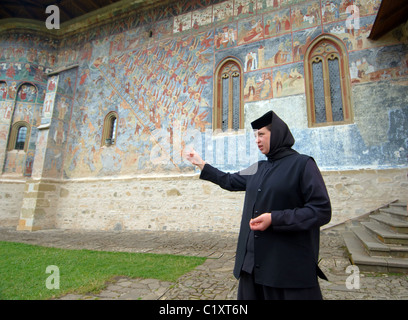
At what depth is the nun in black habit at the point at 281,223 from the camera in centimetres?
154

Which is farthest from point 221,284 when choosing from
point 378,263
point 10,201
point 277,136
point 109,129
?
point 10,201

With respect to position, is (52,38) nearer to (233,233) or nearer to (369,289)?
(233,233)

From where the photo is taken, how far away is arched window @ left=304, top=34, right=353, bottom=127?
7.79 m

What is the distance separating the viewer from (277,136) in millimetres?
1881

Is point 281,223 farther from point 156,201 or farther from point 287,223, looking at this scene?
point 156,201

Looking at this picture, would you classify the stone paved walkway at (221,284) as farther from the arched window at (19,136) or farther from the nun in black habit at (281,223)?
the arched window at (19,136)

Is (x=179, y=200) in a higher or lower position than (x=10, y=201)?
higher

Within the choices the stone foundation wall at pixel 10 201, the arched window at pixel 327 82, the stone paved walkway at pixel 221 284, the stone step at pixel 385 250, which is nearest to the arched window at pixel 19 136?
the stone foundation wall at pixel 10 201

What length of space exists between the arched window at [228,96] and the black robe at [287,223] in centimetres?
726

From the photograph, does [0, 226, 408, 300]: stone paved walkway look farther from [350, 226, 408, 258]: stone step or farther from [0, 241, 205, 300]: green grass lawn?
[350, 226, 408, 258]: stone step

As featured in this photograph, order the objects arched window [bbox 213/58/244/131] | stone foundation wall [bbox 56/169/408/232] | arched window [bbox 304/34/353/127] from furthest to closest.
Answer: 1. arched window [bbox 213/58/244/131]
2. arched window [bbox 304/34/353/127]
3. stone foundation wall [bbox 56/169/408/232]

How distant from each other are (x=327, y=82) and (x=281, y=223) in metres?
7.90

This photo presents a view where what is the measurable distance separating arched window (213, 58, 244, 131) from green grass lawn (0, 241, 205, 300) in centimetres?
531

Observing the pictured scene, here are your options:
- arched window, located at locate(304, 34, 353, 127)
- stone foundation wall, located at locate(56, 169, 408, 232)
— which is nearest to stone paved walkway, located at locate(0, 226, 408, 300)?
stone foundation wall, located at locate(56, 169, 408, 232)
